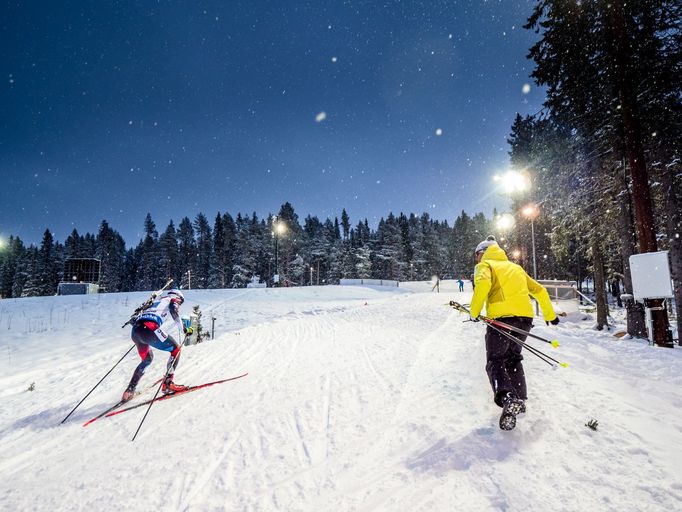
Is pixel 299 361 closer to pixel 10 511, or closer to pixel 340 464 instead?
pixel 340 464

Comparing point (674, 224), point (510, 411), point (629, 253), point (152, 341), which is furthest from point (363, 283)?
point (510, 411)

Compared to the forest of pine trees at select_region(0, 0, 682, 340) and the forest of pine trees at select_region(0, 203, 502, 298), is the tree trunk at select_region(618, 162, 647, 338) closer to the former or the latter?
the forest of pine trees at select_region(0, 0, 682, 340)

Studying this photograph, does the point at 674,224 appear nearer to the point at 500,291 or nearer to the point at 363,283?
the point at 500,291

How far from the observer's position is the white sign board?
24.4 feet

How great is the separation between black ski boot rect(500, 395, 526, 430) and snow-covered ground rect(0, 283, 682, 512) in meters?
0.11

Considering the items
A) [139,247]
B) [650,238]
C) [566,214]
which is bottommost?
[650,238]

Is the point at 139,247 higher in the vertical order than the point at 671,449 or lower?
higher

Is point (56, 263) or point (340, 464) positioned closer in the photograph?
point (340, 464)

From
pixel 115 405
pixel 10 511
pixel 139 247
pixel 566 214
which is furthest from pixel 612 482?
pixel 139 247

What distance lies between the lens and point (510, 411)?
3539 millimetres

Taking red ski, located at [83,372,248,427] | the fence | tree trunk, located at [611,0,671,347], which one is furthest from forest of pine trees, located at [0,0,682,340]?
the fence

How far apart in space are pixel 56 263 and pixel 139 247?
1857 cm

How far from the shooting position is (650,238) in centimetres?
824

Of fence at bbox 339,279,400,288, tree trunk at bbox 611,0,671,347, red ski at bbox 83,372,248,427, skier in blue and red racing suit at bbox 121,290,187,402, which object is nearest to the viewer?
red ski at bbox 83,372,248,427
